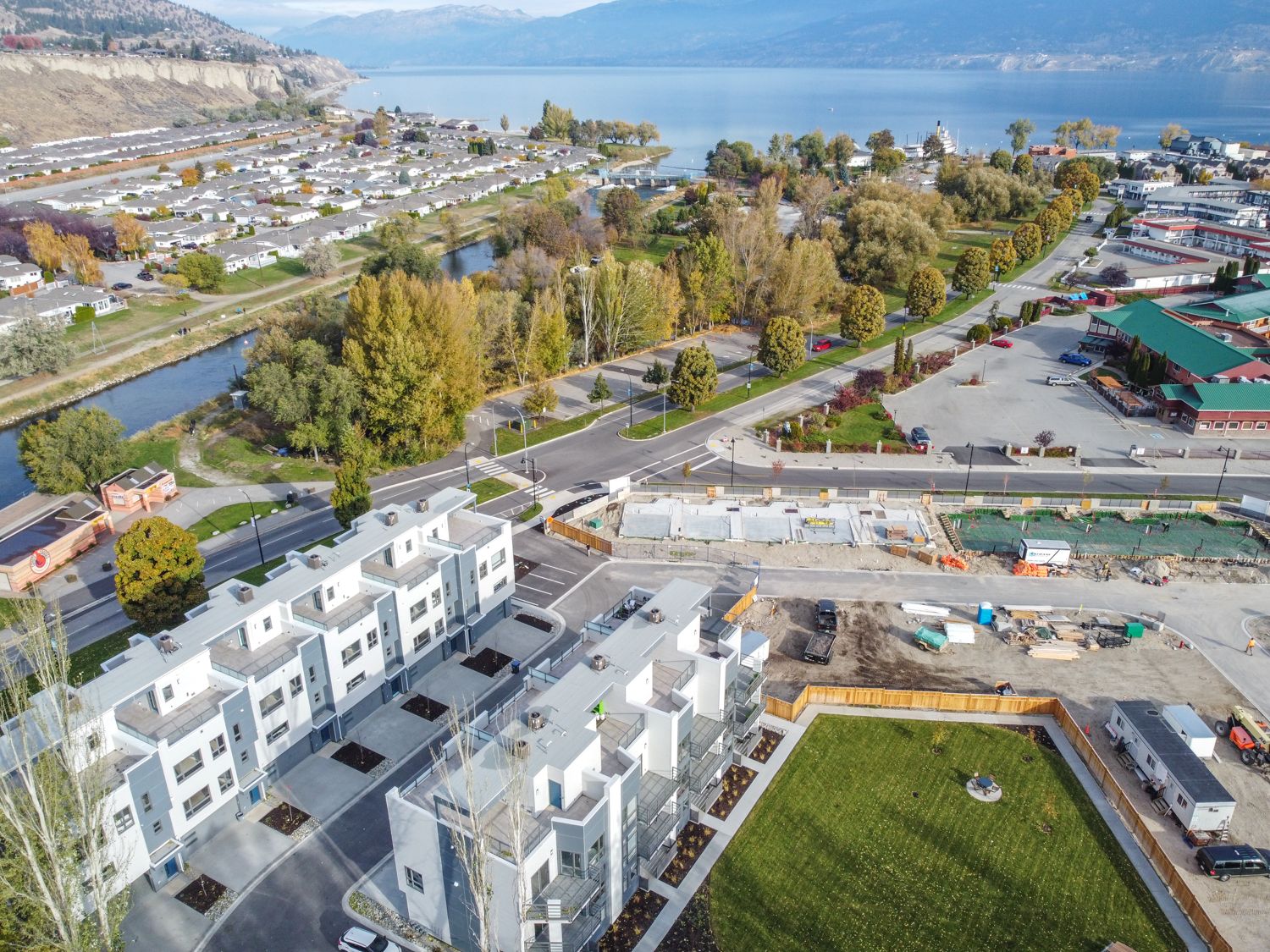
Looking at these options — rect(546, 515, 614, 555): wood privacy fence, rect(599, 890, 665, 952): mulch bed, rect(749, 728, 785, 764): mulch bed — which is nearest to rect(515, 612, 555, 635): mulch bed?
rect(546, 515, 614, 555): wood privacy fence

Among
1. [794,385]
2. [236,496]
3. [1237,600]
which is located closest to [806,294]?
[794,385]

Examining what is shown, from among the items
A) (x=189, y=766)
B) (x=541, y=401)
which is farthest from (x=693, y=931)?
(x=541, y=401)

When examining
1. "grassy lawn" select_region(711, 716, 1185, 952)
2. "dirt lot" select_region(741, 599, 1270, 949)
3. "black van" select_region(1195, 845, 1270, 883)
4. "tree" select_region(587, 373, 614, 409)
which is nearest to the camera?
"grassy lawn" select_region(711, 716, 1185, 952)

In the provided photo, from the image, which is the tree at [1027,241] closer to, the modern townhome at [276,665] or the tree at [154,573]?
the modern townhome at [276,665]

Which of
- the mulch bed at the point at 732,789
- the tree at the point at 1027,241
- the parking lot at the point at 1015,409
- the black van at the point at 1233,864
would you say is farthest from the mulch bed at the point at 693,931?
the tree at the point at 1027,241

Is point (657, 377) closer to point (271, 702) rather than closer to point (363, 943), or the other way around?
point (271, 702)

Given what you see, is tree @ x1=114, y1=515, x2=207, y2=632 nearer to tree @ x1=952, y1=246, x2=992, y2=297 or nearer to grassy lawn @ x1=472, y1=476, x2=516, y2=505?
grassy lawn @ x1=472, y1=476, x2=516, y2=505

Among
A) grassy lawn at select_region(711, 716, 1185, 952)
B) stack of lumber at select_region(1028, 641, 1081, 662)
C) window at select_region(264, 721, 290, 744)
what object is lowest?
grassy lawn at select_region(711, 716, 1185, 952)

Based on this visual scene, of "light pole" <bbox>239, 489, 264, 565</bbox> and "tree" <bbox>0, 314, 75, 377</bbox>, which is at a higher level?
"tree" <bbox>0, 314, 75, 377</bbox>
